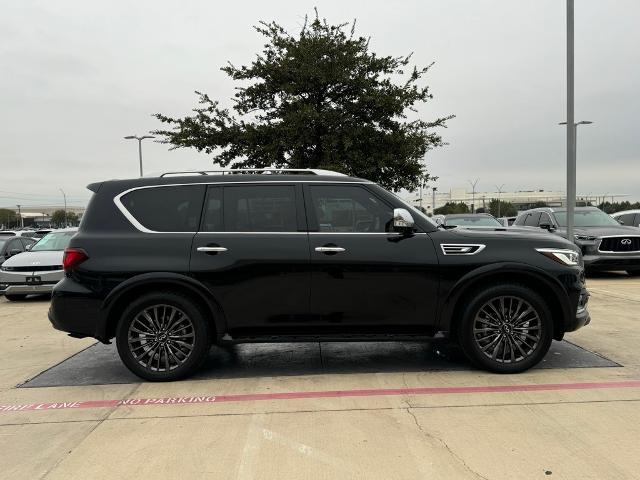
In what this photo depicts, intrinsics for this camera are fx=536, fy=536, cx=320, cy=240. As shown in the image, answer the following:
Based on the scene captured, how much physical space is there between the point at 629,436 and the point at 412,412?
4.83 feet

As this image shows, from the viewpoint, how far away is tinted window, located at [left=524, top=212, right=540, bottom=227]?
1549 cm

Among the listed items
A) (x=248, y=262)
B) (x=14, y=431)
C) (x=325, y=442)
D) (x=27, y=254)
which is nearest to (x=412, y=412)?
(x=325, y=442)

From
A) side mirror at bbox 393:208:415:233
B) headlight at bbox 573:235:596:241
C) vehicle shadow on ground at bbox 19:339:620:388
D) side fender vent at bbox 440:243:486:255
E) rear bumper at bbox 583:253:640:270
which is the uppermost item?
side mirror at bbox 393:208:415:233

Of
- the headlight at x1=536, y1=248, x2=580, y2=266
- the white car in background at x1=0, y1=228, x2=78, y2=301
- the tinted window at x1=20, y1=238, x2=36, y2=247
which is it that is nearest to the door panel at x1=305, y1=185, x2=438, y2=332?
the headlight at x1=536, y1=248, x2=580, y2=266

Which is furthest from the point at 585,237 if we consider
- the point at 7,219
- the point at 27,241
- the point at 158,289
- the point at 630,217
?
the point at 7,219

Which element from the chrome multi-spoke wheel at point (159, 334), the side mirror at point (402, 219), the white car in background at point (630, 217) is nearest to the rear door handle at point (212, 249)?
the chrome multi-spoke wheel at point (159, 334)

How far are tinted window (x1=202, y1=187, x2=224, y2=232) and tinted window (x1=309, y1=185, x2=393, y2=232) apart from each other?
89cm

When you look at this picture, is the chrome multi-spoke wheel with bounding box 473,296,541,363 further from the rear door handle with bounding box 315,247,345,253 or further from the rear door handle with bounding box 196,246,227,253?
the rear door handle with bounding box 196,246,227,253

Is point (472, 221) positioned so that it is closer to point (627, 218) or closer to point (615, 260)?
point (615, 260)

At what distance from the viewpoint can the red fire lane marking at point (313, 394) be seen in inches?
177

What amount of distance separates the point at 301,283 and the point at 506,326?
1.94 metres

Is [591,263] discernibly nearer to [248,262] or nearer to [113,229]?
[248,262]

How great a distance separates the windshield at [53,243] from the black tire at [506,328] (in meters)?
10.1

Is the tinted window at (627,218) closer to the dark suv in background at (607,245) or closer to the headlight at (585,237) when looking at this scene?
the dark suv in background at (607,245)
